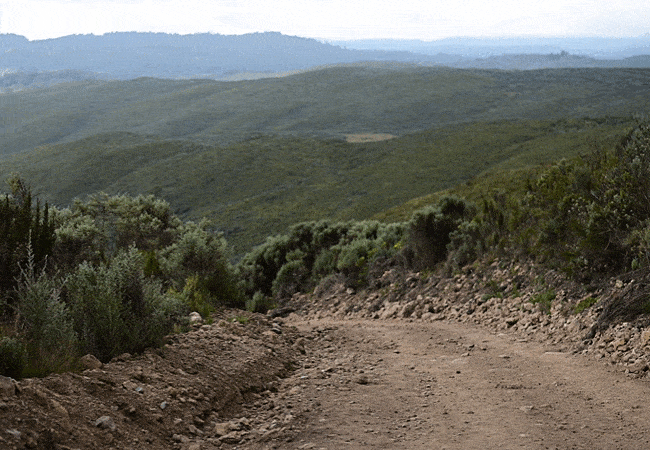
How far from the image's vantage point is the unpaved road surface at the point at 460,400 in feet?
14.5

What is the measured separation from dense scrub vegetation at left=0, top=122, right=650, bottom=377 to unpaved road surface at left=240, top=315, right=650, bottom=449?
1.66m

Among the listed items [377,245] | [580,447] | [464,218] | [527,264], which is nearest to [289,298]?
[377,245]

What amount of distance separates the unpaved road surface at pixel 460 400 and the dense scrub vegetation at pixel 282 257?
1.66 m

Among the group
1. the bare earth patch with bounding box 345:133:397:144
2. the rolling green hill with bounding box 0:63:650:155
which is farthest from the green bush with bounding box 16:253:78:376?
the rolling green hill with bounding box 0:63:650:155

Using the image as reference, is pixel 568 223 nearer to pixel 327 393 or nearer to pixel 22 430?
pixel 327 393

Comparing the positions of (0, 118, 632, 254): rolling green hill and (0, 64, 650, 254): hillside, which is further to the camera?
(0, 64, 650, 254): hillside

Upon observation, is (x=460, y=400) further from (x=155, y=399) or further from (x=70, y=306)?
(x=70, y=306)

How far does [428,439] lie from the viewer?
4.45m

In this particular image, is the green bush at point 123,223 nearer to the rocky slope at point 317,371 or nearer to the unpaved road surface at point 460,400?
the rocky slope at point 317,371

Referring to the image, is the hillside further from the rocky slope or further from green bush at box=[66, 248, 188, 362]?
green bush at box=[66, 248, 188, 362]

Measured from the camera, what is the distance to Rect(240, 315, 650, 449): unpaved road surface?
14.5 ft

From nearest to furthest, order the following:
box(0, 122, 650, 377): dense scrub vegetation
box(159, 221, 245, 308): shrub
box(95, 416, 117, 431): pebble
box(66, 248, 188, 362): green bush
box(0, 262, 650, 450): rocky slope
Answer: box(95, 416, 117, 431): pebble < box(0, 262, 650, 450): rocky slope < box(0, 122, 650, 377): dense scrub vegetation < box(66, 248, 188, 362): green bush < box(159, 221, 245, 308): shrub

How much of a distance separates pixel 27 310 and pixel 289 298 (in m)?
9.40

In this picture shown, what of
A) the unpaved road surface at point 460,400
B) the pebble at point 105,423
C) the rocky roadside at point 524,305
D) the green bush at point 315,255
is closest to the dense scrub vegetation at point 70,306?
the pebble at point 105,423
